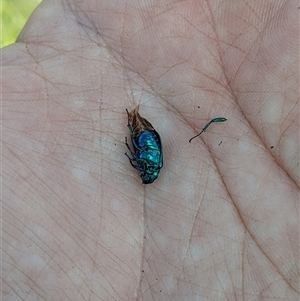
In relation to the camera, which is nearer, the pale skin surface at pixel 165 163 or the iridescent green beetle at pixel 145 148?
the pale skin surface at pixel 165 163

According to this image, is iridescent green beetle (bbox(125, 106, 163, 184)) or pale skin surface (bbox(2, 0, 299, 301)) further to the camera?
iridescent green beetle (bbox(125, 106, 163, 184))

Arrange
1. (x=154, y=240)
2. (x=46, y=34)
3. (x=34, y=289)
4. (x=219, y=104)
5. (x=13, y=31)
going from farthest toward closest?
(x=13, y=31)
(x=46, y=34)
(x=219, y=104)
(x=154, y=240)
(x=34, y=289)

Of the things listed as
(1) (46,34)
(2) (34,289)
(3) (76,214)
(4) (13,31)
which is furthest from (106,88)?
(4) (13,31)

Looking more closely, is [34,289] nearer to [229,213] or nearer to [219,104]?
[229,213]
